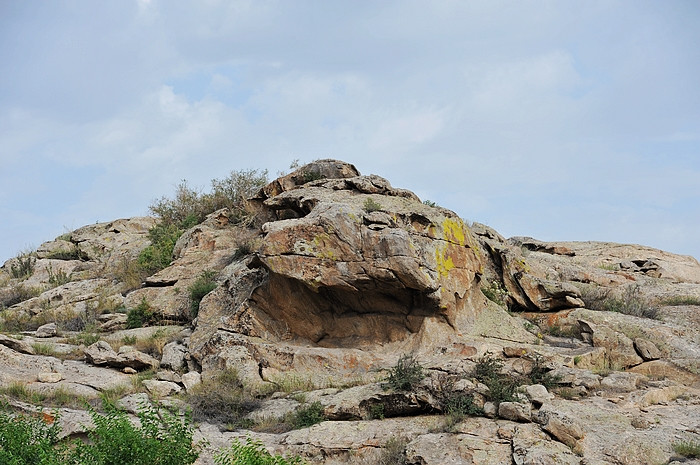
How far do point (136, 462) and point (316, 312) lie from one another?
22.7 ft

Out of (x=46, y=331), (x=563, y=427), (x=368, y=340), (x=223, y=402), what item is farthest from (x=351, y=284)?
(x=46, y=331)

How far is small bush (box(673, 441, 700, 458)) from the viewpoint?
8722 mm

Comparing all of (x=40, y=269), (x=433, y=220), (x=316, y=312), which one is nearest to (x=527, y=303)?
(x=433, y=220)

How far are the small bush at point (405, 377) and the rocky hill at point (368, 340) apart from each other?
0.15 feet

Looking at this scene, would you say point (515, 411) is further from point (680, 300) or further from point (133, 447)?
point (680, 300)

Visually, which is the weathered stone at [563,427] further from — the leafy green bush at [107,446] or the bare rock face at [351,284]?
the leafy green bush at [107,446]

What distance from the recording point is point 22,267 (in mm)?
22953

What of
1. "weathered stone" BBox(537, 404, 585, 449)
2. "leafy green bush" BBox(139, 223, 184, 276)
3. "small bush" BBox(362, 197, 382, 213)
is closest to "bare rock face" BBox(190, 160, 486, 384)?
"small bush" BBox(362, 197, 382, 213)

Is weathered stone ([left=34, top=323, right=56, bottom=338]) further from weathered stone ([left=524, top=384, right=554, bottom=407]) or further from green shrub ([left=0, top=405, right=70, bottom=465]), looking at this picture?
weathered stone ([left=524, top=384, right=554, bottom=407])

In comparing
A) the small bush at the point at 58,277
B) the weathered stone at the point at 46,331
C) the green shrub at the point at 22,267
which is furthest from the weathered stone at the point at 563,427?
the green shrub at the point at 22,267

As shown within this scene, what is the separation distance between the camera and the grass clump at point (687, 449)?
8720 millimetres

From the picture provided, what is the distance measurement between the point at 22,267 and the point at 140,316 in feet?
30.6

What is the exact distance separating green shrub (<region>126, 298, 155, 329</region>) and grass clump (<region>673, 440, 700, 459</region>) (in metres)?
12.5

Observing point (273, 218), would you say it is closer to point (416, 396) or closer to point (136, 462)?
point (416, 396)
